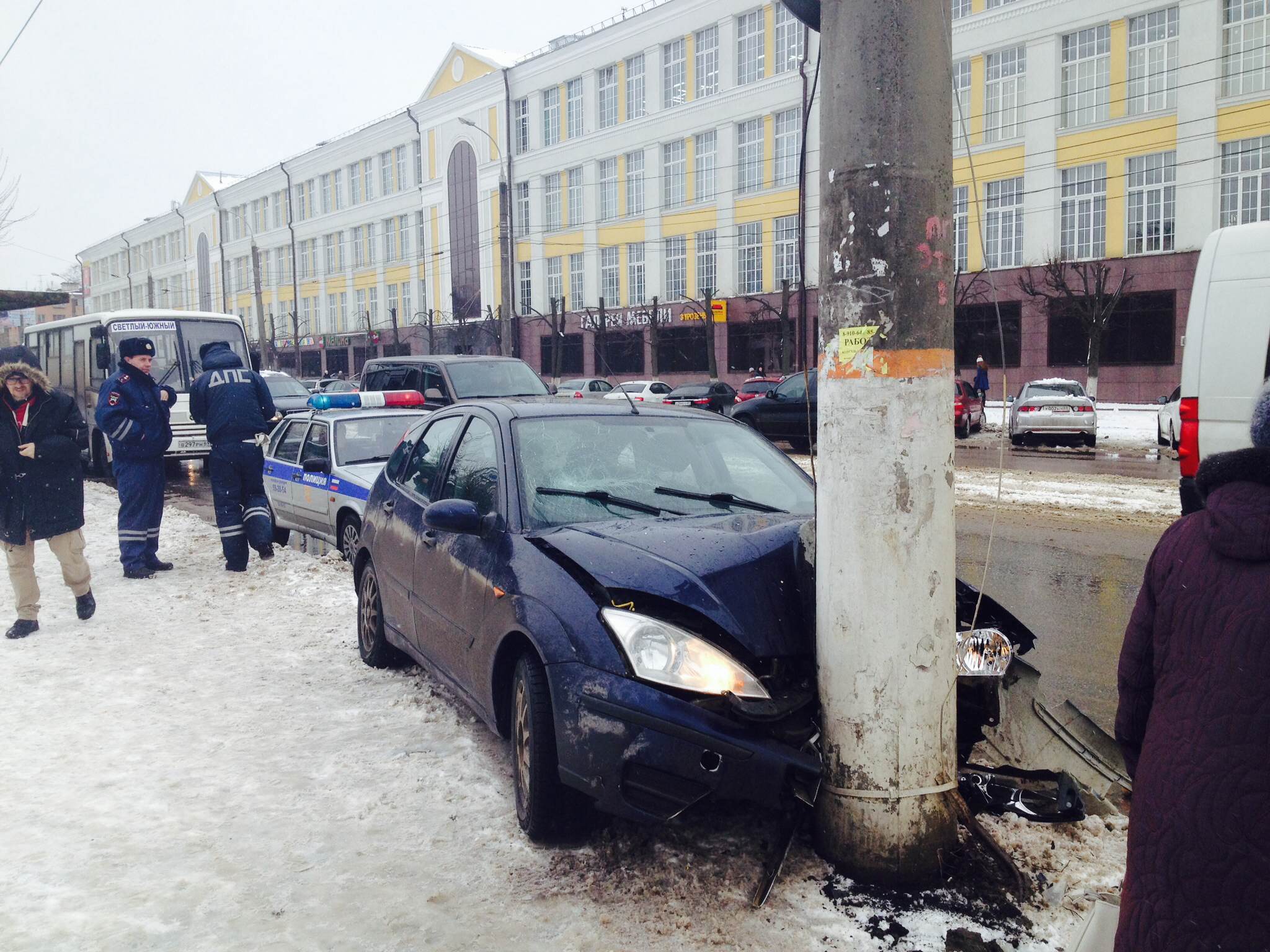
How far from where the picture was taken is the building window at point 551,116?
5344 centimetres

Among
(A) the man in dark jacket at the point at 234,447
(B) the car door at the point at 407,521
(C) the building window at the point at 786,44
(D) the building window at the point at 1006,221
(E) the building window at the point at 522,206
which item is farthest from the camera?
(E) the building window at the point at 522,206

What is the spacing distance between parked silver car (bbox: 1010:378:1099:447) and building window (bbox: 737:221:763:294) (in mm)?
23000

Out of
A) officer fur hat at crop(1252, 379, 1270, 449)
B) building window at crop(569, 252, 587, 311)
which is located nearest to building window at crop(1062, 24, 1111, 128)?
building window at crop(569, 252, 587, 311)

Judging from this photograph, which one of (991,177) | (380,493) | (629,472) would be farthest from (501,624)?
(991,177)

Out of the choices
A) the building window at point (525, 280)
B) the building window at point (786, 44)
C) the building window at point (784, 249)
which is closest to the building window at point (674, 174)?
the building window at point (784, 249)

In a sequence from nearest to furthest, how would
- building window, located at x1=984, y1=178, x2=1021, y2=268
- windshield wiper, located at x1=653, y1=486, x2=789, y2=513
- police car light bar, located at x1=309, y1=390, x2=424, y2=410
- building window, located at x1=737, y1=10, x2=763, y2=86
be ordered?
windshield wiper, located at x1=653, y1=486, x2=789, y2=513, police car light bar, located at x1=309, y1=390, x2=424, y2=410, building window, located at x1=984, y1=178, x2=1021, y2=268, building window, located at x1=737, y1=10, x2=763, y2=86

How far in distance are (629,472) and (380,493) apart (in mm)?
2084

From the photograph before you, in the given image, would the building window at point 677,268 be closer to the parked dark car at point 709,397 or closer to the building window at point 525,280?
the building window at point 525,280

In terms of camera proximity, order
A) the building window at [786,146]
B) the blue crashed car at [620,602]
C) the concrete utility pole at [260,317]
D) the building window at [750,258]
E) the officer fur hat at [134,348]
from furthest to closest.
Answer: the concrete utility pole at [260,317] < the building window at [750,258] < the building window at [786,146] < the officer fur hat at [134,348] < the blue crashed car at [620,602]

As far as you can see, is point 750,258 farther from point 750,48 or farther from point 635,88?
point 635,88

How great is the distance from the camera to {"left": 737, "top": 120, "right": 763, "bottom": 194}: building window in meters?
44.8

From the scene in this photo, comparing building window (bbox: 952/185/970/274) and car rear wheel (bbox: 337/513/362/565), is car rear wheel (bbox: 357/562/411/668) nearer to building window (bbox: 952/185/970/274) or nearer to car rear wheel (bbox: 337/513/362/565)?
car rear wheel (bbox: 337/513/362/565)

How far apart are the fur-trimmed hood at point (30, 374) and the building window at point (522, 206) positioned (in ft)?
164

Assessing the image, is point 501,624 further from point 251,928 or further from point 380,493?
point 380,493
